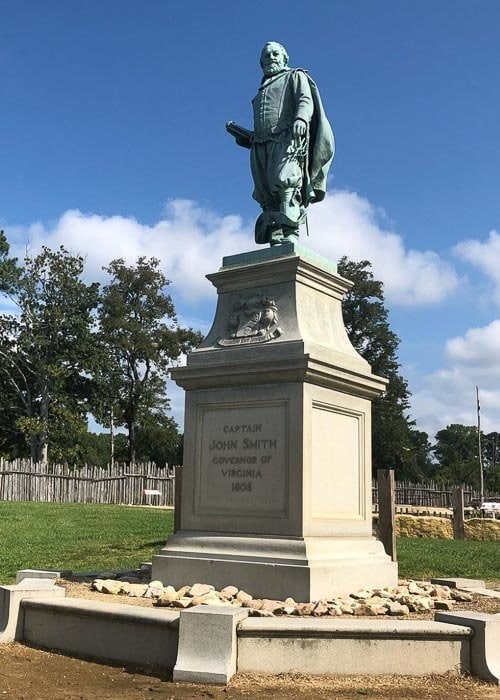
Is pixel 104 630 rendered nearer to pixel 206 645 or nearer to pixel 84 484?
pixel 206 645

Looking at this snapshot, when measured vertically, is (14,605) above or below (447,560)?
above

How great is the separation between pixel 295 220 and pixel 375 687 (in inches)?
216

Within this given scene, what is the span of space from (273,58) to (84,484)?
27.0 m

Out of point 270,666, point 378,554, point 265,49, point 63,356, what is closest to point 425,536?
point 378,554

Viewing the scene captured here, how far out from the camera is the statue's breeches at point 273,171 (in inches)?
366

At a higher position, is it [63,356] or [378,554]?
[63,356]

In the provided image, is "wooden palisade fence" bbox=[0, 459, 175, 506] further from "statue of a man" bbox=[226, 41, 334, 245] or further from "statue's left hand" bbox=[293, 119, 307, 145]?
"statue's left hand" bbox=[293, 119, 307, 145]

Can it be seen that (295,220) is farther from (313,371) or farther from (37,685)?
(37,685)

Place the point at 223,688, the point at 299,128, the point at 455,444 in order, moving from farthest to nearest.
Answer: the point at 455,444 → the point at 299,128 → the point at 223,688

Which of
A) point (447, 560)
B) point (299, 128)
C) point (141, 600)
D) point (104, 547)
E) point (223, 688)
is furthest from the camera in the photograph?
point (104, 547)

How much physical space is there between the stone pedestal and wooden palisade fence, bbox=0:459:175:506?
951 inches

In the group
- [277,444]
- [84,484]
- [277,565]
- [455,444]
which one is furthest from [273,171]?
[455,444]

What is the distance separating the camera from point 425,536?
2269 cm

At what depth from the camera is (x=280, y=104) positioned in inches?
374
